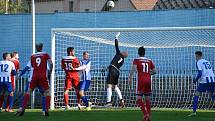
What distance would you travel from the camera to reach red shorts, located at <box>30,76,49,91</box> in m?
16.0

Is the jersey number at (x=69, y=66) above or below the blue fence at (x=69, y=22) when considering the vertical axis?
below

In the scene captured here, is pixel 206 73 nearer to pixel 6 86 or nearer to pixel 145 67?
pixel 145 67

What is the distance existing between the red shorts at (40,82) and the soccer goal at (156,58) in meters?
5.34

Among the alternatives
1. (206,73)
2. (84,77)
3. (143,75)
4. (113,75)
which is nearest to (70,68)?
(84,77)

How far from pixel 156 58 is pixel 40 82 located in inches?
335

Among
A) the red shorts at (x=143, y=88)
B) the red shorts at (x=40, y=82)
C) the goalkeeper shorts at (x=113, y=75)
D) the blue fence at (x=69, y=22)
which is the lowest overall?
the red shorts at (x=143, y=88)

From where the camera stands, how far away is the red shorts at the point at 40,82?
52.5 feet

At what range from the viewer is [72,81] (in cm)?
1903

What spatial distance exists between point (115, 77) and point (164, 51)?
4371 millimetres

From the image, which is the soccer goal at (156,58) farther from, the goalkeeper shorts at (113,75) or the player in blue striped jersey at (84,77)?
the goalkeeper shorts at (113,75)

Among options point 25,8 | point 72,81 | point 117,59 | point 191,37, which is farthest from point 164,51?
point 25,8

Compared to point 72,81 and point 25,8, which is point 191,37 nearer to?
point 72,81

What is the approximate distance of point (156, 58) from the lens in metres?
23.6

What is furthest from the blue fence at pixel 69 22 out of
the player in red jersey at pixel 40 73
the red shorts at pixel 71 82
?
the player in red jersey at pixel 40 73
